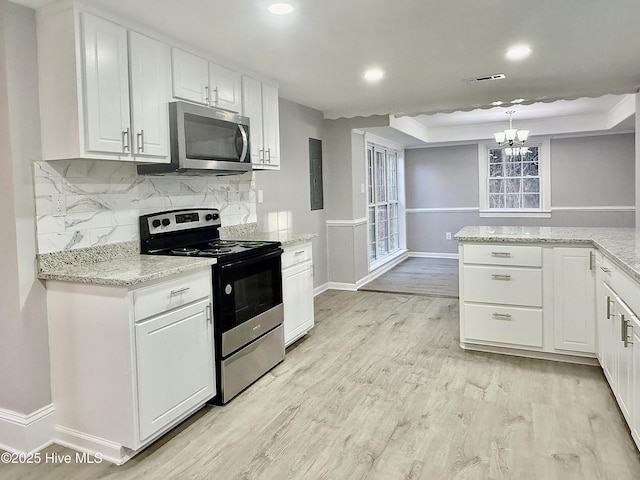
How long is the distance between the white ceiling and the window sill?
3.55 meters

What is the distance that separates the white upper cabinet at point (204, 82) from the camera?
2826 millimetres

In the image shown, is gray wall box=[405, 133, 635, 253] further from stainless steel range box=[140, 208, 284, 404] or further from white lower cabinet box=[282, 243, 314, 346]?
stainless steel range box=[140, 208, 284, 404]

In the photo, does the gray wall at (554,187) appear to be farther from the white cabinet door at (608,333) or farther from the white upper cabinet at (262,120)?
the white cabinet door at (608,333)

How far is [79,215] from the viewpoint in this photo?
2.52m

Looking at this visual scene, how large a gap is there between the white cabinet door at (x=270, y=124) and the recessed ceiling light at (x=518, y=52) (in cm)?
181

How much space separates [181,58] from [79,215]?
1134 mm

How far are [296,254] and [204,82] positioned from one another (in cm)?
143

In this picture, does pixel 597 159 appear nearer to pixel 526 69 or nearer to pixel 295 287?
pixel 526 69

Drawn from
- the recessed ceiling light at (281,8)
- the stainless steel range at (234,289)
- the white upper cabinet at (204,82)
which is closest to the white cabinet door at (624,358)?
the stainless steel range at (234,289)

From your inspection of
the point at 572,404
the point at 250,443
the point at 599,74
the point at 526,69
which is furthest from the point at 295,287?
the point at 599,74

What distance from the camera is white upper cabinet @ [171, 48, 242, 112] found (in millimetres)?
2826

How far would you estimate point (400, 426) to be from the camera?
2.44 metres

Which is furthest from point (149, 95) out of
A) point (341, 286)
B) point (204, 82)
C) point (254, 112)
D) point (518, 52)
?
point (341, 286)

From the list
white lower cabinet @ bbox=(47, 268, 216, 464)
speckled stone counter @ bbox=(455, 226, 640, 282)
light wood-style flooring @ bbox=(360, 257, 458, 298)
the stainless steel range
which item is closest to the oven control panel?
the stainless steel range
